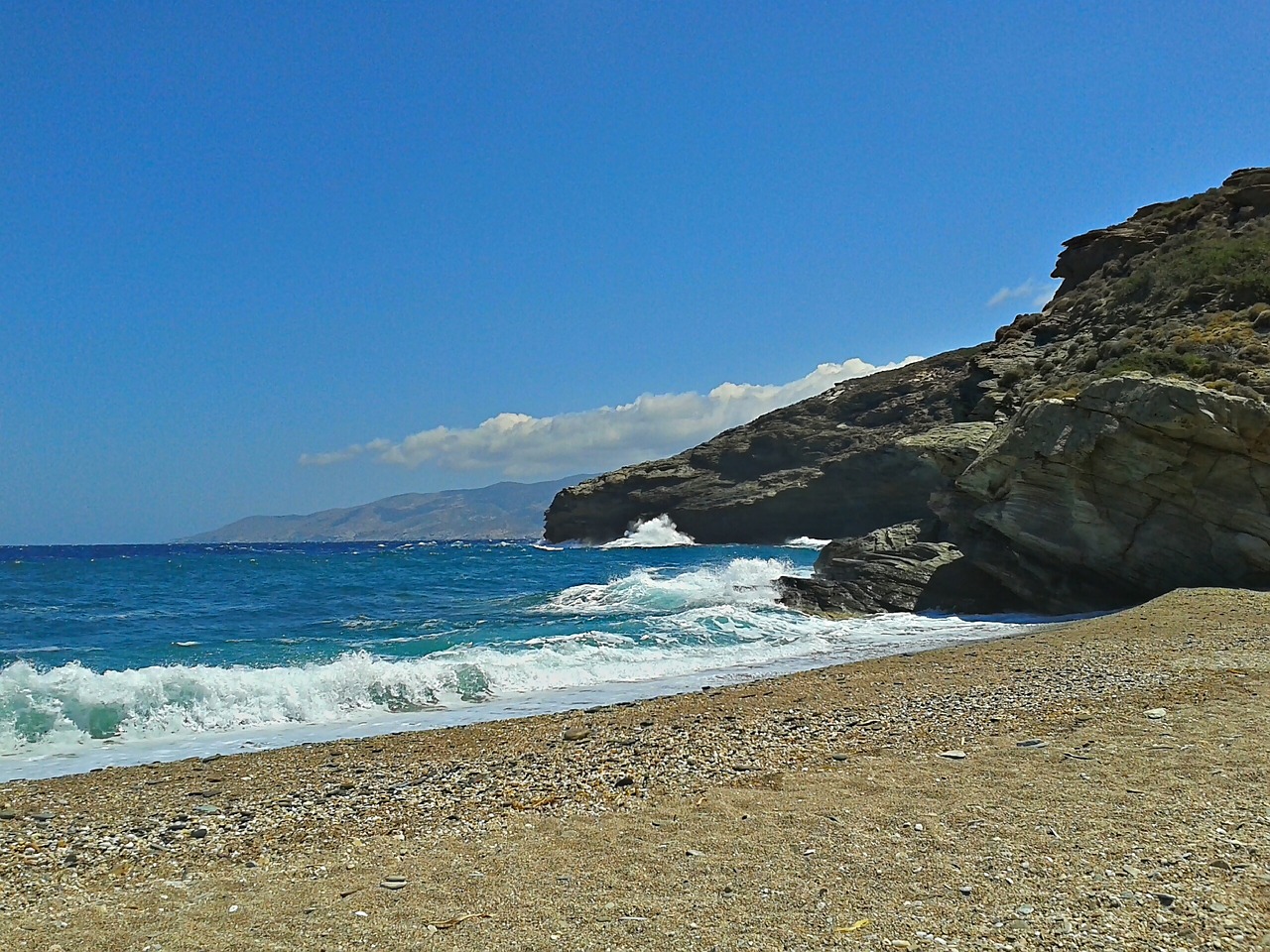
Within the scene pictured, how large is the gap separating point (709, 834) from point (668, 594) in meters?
25.9

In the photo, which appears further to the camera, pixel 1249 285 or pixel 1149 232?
pixel 1149 232

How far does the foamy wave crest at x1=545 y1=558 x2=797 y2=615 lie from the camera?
95.3 feet

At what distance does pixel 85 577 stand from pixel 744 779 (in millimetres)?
53795

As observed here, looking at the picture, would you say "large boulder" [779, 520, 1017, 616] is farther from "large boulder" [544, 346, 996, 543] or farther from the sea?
"large boulder" [544, 346, 996, 543]

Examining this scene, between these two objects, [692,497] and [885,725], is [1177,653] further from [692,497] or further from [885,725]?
[692,497]

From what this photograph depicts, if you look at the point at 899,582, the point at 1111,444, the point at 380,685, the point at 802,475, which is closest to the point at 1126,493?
the point at 1111,444

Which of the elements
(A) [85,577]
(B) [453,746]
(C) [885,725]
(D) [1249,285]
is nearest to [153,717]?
(B) [453,746]

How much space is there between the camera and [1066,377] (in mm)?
28500

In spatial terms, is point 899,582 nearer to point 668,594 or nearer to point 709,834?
point 668,594

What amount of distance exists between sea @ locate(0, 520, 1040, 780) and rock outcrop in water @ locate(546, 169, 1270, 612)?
8.13ft

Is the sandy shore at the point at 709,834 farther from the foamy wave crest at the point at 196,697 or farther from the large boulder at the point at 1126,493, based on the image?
the large boulder at the point at 1126,493

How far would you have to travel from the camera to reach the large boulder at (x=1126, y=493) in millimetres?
19469

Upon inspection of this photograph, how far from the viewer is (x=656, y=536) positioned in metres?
94.9

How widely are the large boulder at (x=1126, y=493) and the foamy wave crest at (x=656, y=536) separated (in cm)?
6720
